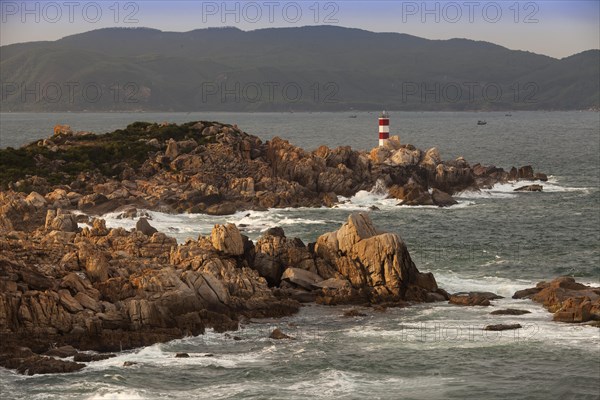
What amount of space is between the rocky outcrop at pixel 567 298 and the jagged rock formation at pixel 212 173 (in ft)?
130

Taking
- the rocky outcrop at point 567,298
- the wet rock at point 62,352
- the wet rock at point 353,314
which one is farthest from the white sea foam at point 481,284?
the wet rock at point 62,352

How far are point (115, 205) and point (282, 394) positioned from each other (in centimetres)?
5203

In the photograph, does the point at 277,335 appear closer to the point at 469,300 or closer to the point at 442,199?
the point at 469,300

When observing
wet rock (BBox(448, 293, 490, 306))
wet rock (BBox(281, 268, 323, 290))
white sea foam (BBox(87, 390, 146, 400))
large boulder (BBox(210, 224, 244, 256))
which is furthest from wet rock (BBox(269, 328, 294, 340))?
wet rock (BBox(448, 293, 490, 306))

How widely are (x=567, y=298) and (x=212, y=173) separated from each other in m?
52.9

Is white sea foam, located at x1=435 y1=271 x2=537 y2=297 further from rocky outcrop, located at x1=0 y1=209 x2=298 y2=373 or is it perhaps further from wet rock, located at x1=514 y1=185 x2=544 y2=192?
wet rock, located at x1=514 y1=185 x2=544 y2=192

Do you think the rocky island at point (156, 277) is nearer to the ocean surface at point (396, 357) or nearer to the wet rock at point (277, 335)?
the ocean surface at point (396, 357)

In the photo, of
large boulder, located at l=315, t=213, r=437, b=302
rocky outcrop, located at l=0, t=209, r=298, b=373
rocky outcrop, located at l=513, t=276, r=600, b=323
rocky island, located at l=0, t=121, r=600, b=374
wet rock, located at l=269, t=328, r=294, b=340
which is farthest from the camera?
large boulder, located at l=315, t=213, r=437, b=302

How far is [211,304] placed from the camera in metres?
54.9

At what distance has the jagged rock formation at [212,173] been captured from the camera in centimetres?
9775

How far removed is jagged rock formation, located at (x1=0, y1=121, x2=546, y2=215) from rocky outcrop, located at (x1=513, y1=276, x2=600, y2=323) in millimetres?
39538

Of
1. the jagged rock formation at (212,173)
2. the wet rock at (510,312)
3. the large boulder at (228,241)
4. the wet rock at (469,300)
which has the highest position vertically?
the jagged rock formation at (212,173)

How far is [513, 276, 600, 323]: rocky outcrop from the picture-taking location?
5497 centimetres

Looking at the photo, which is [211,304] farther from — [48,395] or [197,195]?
[197,195]
